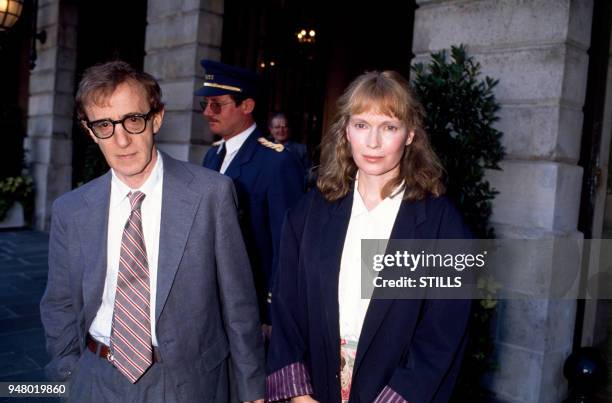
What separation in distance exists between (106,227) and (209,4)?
5.95 m

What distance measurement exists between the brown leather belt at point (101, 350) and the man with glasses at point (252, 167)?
3.84ft

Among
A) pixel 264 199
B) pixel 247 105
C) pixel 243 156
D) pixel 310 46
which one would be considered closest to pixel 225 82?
pixel 247 105

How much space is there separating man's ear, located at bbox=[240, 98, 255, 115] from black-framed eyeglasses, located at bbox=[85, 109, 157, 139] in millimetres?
1649

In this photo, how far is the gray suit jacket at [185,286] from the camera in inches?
79.6

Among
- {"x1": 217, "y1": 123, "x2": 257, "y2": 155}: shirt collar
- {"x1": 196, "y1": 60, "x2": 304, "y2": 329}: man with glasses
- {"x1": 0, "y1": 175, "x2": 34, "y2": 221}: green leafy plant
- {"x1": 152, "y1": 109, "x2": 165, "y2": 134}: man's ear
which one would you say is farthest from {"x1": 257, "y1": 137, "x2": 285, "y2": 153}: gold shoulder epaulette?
{"x1": 0, "y1": 175, "x2": 34, "y2": 221}: green leafy plant

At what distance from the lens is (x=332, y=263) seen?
2.06 meters

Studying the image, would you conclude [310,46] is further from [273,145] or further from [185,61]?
[273,145]

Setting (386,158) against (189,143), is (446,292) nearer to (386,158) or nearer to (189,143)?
(386,158)

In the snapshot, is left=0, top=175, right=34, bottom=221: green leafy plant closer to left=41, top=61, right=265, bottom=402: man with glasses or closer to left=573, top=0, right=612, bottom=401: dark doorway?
left=41, top=61, right=265, bottom=402: man with glasses

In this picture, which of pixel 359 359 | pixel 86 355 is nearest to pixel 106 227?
pixel 86 355

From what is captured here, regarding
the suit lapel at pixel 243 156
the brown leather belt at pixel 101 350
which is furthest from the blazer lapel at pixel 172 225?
the suit lapel at pixel 243 156

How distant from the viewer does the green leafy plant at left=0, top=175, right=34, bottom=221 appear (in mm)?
10195

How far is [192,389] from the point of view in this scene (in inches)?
79.7

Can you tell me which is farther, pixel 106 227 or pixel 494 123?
pixel 494 123
